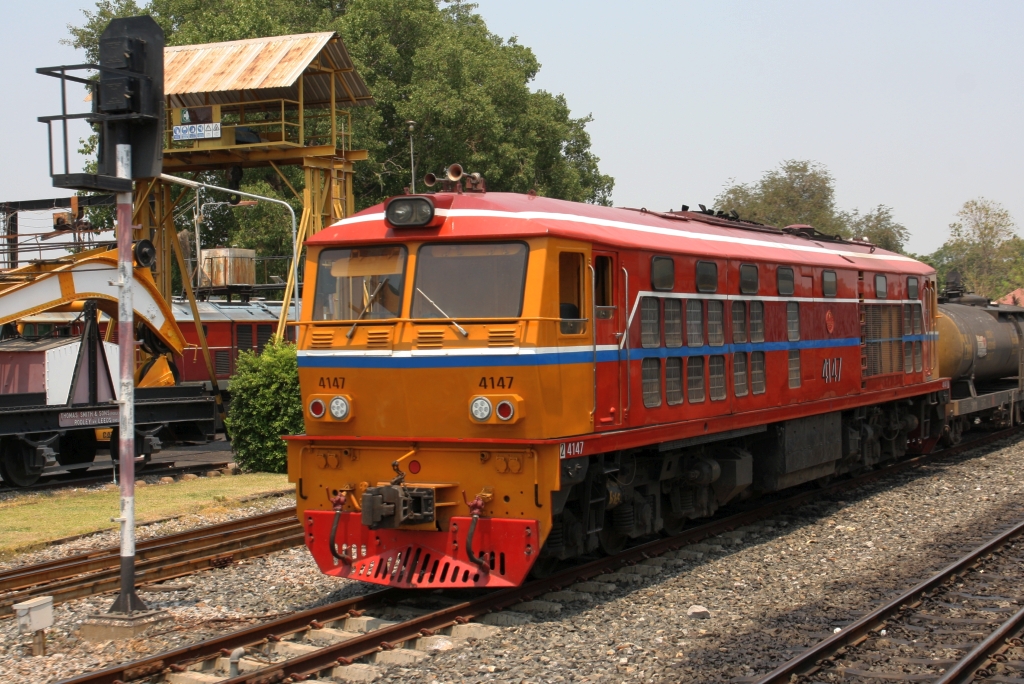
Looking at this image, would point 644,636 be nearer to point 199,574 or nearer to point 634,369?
point 634,369

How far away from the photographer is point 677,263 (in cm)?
1113

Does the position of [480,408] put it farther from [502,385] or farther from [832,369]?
[832,369]

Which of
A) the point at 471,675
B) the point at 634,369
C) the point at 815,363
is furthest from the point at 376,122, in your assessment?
the point at 471,675

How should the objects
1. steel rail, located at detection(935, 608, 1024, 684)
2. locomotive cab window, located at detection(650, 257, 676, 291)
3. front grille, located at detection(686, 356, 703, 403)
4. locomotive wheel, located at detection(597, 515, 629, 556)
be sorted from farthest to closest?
front grille, located at detection(686, 356, 703, 403)
locomotive wheel, located at detection(597, 515, 629, 556)
locomotive cab window, located at detection(650, 257, 676, 291)
steel rail, located at detection(935, 608, 1024, 684)

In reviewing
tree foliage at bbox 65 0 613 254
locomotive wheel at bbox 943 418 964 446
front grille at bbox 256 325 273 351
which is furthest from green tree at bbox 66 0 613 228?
locomotive wheel at bbox 943 418 964 446

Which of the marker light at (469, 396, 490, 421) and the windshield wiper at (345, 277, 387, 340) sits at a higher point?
the windshield wiper at (345, 277, 387, 340)

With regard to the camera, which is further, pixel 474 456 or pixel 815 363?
pixel 815 363

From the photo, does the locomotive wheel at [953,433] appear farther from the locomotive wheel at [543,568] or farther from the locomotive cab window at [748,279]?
the locomotive wheel at [543,568]

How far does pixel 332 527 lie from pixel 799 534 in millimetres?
6033

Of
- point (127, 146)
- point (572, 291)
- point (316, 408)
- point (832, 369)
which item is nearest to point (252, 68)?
point (832, 369)

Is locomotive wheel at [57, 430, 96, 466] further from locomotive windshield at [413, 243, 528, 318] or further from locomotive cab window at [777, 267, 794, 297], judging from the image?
locomotive cab window at [777, 267, 794, 297]

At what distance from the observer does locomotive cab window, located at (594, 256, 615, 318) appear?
9766 millimetres

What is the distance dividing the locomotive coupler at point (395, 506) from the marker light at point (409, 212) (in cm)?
224

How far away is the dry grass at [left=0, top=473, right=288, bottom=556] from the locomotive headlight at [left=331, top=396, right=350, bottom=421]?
4.91 meters
